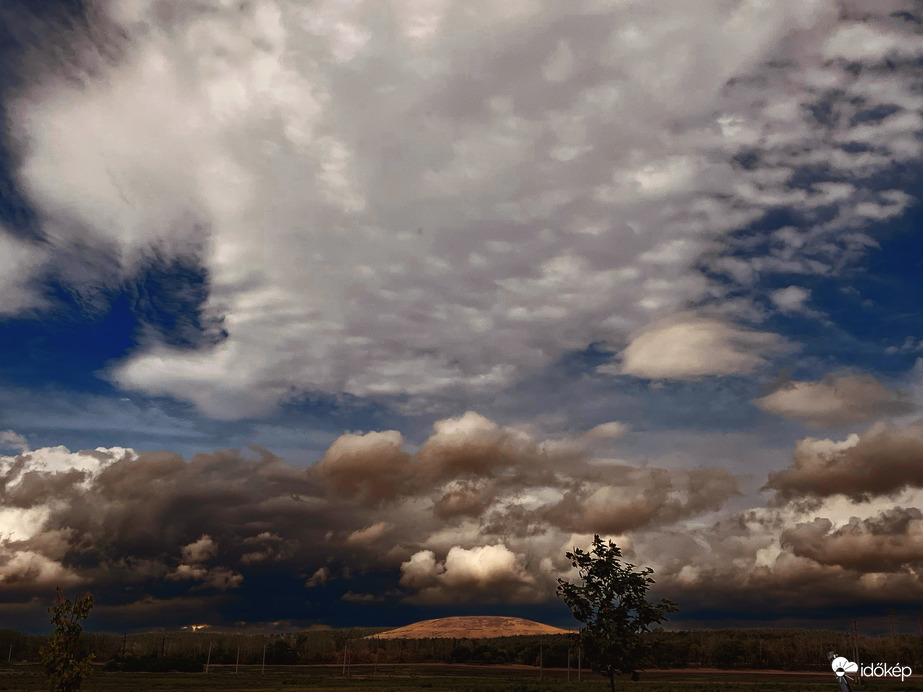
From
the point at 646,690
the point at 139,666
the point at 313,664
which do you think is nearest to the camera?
the point at 646,690

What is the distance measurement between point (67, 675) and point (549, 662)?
167m

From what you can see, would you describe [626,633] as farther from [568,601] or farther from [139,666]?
[139,666]

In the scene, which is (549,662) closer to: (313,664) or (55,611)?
(313,664)

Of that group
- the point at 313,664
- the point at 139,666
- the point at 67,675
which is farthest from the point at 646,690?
the point at 313,664

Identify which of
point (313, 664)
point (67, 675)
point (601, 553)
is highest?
point (601, 553)

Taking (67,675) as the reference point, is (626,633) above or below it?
above

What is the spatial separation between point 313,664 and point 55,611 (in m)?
183

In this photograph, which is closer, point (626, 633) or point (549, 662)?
point (626, 633)

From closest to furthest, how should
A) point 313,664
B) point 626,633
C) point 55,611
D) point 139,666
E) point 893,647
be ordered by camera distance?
point 626,633 → point 55,611 → point 139,666 → point 893,647 → point 313,664

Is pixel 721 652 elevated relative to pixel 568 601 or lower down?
lower down

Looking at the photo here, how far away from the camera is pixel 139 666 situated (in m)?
152

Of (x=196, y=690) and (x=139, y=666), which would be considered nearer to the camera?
(x=196, y=690)

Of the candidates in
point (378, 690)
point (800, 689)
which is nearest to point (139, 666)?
point (378, 690)

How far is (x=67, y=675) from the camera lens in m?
32.1
